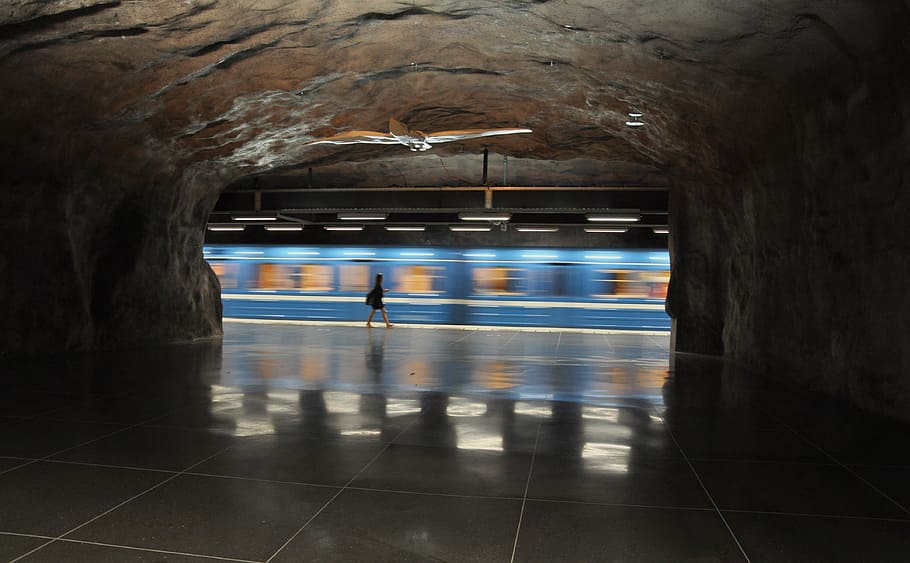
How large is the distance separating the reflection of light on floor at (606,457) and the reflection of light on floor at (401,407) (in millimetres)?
1700

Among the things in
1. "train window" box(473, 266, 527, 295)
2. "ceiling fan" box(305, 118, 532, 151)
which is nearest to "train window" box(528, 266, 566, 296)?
"train window" box(473, 266, 527, 295)

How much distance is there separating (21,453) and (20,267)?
5663mm

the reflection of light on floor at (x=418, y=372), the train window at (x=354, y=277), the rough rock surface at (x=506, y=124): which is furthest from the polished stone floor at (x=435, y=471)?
the train window at (x=354, y=277)

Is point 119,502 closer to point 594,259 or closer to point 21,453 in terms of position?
point 21,453

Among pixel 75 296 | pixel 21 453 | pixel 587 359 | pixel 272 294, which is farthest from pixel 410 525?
pixel 272 294

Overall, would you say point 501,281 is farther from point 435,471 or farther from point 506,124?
point 435,471

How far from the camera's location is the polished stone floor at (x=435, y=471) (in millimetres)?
2893

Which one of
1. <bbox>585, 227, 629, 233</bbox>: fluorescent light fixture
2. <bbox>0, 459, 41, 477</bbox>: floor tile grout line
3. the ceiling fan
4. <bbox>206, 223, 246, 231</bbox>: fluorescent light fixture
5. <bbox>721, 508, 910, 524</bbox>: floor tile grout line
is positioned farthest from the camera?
<bbox>206, 223, 246, 231</bbox>: fluorescent light fixture

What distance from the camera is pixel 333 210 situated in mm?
14297

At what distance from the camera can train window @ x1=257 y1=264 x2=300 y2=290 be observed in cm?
1811

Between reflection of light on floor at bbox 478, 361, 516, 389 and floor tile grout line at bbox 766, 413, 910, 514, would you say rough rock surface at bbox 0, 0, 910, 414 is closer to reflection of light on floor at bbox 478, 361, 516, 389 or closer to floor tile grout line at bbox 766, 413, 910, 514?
floor tile grout line at bbox 766, 413, 910, 514

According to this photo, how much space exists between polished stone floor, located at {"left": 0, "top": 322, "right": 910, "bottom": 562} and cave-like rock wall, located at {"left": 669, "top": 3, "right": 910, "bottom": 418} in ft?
1.77

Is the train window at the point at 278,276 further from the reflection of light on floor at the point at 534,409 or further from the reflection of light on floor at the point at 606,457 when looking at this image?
the reflection of light on floor at the point at 606,457

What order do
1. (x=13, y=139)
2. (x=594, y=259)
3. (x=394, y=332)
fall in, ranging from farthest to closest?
1. (x=594, y=259)
2. (x=394, y=332)
3. (x=13, y=139)
